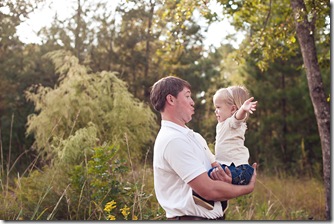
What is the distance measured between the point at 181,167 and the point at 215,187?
0.43 feet

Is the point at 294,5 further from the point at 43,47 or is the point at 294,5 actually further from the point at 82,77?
the point at 43,47

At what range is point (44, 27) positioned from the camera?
12148 mm

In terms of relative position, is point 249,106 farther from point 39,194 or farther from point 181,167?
point 39,194

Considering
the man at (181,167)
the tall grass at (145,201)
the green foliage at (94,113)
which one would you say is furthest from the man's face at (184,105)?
the green foliage at (94,113)

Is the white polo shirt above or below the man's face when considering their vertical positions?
below

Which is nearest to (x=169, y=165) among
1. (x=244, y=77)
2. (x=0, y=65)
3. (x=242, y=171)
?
(x=242, y=171)

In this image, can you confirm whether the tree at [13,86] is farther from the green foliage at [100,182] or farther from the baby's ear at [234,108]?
the baby's ear at [234,108]

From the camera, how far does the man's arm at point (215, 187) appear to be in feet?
6.15

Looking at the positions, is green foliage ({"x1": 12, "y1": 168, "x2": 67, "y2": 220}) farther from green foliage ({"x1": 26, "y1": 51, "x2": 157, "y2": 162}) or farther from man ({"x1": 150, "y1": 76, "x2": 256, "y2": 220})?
man ({"x1": 150, "y1": 76, "x2": 256, "y2": 220})

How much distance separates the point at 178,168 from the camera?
74.5 inches

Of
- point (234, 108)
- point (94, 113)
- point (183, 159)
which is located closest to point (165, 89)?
point (183, 159)

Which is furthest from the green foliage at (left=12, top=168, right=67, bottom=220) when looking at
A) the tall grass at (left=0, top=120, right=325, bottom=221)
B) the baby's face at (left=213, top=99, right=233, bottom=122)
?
the baby's face at (left=213, top=99, right=233, bottom=122)

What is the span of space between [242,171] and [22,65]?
10777mm

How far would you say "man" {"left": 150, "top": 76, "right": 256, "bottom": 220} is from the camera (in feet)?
6.19
